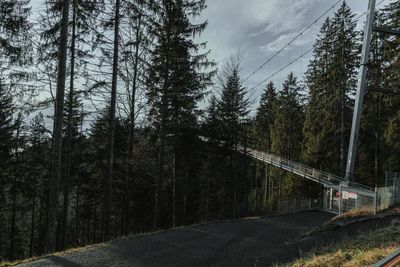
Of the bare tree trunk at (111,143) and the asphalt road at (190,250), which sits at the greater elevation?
the bare tree trunk at (111,143)

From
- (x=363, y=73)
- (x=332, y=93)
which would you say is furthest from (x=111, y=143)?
(x=332, y=93)

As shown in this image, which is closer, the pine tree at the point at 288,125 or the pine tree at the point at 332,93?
the pine tree at the point at 332,93

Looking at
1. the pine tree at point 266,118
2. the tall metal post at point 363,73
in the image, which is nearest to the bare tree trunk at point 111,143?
the tall metal post at point 363,73

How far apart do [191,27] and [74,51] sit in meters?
5.81

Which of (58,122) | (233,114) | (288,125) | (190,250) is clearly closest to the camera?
(190,250)

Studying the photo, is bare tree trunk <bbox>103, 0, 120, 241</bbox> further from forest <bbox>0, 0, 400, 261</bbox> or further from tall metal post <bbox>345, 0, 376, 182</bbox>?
tall metal post <bbox>345, 0, 376, 182</bbox>

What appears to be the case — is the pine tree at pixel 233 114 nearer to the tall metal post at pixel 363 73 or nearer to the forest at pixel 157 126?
the forest at pixel 157 126

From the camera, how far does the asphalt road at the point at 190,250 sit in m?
7.67

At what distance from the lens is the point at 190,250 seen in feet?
29.0

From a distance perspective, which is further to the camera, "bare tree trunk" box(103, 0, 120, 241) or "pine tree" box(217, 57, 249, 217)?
"pine tree" box(217, 57, 249, 217)

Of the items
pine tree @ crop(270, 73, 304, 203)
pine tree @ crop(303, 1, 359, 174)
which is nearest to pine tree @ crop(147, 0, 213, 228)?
pine tree @ crop(303, 1, 359, 174)

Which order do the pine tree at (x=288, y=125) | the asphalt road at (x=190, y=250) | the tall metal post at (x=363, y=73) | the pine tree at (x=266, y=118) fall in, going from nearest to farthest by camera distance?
the asphalt road at (x=190, y=250) < the tall metal post at (x=363, y=73) < the pine tree at (x=288, y=125) < the pine tree at (x=266, y=118)

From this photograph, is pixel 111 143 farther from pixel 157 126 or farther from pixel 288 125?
pixel 288 125

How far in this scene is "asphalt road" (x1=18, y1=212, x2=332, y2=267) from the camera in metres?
7.67
